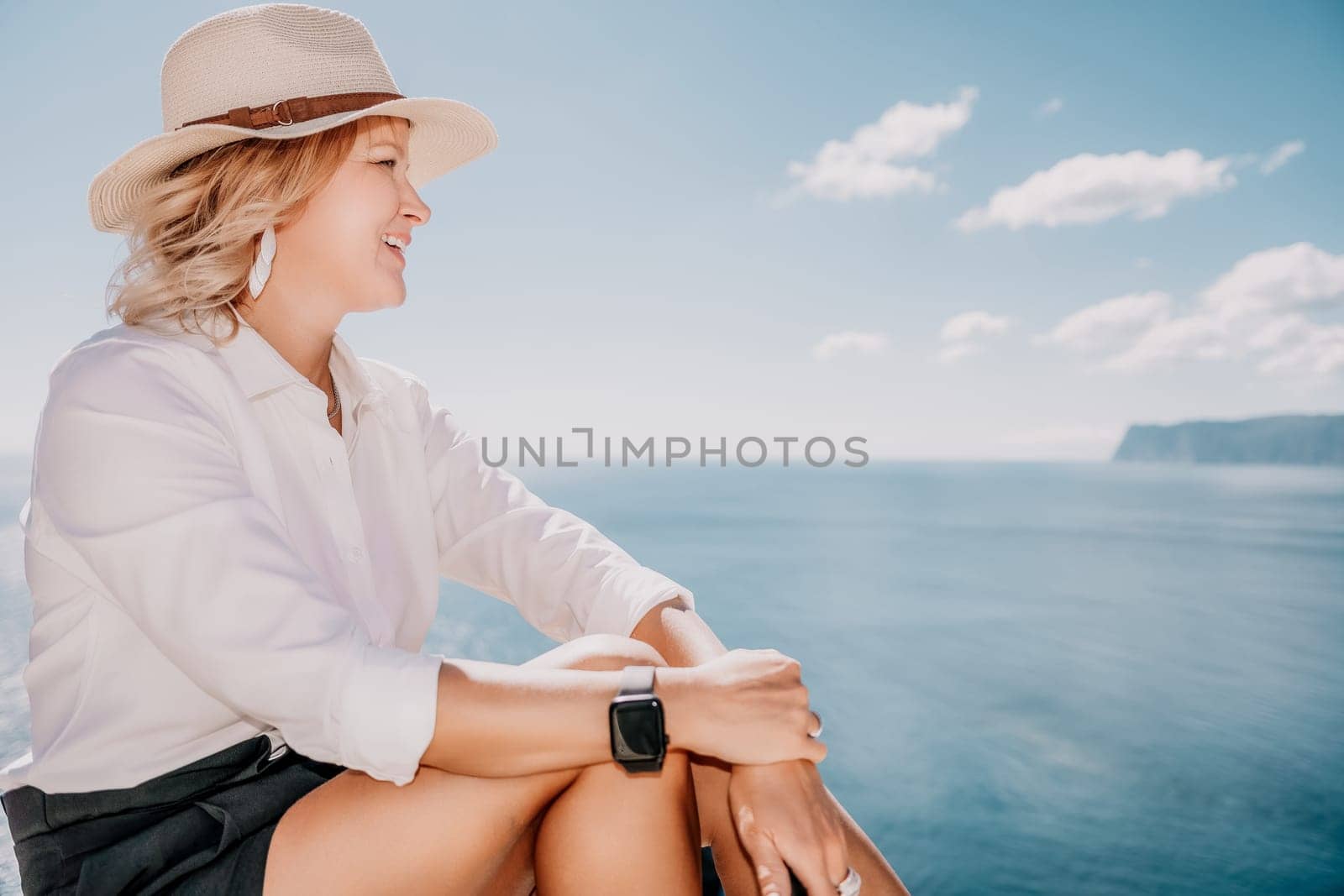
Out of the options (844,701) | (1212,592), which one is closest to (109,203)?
(844,701)

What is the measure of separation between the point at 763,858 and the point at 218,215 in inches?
49.4

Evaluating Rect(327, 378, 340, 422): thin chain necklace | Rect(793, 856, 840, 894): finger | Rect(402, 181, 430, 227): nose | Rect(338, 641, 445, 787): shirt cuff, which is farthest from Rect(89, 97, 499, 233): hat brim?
Rect(793, 856, 840, 894): finger

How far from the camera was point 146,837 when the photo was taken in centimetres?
98

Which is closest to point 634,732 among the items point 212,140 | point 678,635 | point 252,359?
point 678,635

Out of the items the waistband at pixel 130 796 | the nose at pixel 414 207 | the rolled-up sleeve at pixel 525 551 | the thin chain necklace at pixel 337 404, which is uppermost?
the nose at pixel 414 207

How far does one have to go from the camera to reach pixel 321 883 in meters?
0.94

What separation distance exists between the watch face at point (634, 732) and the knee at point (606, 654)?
137 millimetres

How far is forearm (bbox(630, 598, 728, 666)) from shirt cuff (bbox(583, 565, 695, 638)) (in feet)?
0.05

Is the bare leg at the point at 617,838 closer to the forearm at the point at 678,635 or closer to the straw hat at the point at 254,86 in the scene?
the forearm at the point at 678,635

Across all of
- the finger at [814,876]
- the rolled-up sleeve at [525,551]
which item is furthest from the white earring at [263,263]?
the finger at [814,876]

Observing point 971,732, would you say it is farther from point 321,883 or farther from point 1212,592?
point 1212,592

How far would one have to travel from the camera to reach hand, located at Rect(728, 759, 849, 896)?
1.03 meters

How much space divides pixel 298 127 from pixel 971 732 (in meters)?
10.1

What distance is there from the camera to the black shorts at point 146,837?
3.15ft
